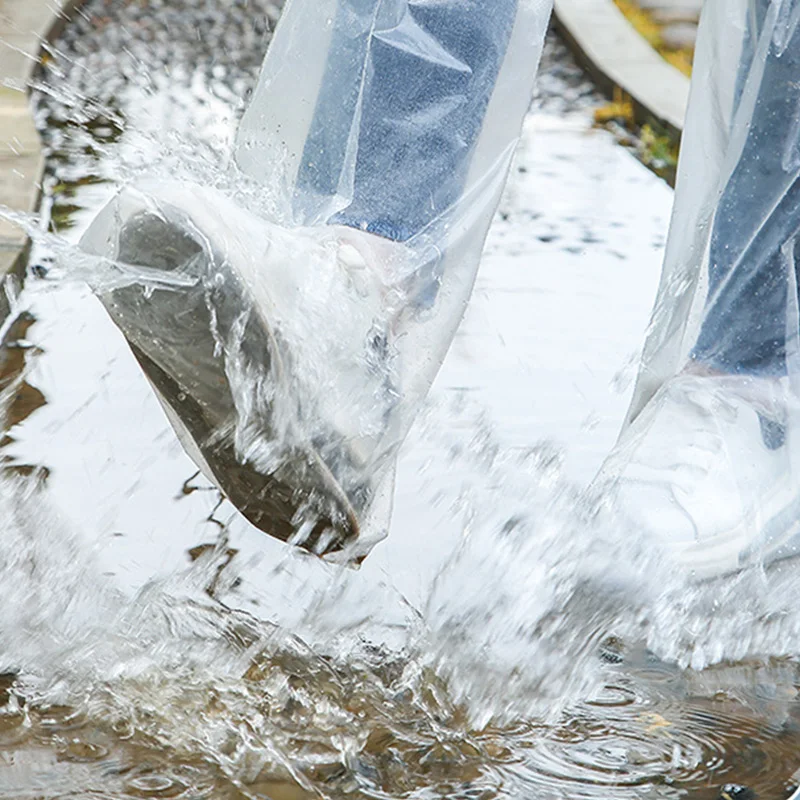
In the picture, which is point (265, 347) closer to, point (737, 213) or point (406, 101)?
point (406, 101)

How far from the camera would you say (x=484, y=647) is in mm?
2133

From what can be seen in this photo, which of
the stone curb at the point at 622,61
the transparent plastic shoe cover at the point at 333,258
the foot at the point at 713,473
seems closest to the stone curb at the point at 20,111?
the transparent plastic shoe cover at the point at 333,258

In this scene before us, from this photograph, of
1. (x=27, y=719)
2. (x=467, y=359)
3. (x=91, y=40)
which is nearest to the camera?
(x=27, y=719)

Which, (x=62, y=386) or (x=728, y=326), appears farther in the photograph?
(x=62, y=386)

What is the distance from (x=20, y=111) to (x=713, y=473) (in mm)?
2777

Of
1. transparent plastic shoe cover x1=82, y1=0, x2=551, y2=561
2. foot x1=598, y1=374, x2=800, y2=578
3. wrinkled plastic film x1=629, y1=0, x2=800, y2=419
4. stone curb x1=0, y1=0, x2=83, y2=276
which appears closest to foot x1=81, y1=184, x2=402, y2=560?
transparent plastic shoe cover x1=82, y1=0, x2=551, y2=561

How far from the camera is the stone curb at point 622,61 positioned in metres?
5.15

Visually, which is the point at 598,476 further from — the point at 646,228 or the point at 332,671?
the point at 646,228

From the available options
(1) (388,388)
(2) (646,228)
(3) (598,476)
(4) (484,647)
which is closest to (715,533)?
(3) (598,476)

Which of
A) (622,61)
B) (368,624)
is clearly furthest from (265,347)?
(622,61)

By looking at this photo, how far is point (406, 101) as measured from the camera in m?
2.03

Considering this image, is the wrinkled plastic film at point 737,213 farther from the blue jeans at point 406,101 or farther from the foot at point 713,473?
the blue jeans at point 406,101

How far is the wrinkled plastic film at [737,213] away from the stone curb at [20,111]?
1.54m

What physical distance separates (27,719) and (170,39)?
462cm
